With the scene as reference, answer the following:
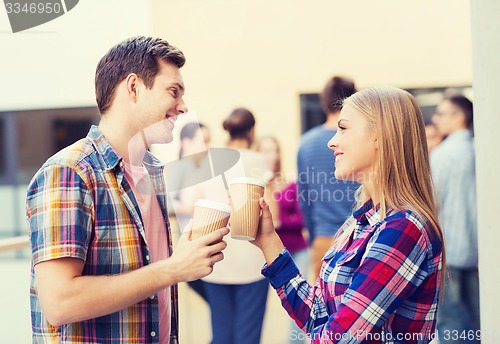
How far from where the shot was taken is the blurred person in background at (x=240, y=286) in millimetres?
3000

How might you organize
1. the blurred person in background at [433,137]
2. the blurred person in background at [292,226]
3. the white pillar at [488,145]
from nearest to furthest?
the white pillar at [488,145], the blurred person in background at [292,226], the blurred person in background at [433,137]

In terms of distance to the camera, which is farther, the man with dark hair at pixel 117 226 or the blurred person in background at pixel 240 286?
the blurred person in background at pixel 240 286

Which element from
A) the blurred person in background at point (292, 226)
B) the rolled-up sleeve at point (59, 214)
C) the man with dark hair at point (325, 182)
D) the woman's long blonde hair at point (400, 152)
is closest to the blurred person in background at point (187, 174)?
the rolled-up sleeve at point (59, 214)

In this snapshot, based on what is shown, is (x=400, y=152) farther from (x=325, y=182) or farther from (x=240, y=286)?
(x=240, y=286)

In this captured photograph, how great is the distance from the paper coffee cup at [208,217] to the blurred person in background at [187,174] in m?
0.23

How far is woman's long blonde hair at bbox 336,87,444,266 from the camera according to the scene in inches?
61.3

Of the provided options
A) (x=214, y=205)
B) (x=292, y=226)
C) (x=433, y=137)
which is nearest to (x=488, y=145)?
(x=214, y=205)

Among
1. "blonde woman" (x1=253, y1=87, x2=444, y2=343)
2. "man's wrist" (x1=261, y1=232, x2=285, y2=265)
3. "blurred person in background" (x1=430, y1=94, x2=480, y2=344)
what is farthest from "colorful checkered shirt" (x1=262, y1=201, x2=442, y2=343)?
"blurred person in background" (x1=430, y1=94, x2=480, y2=344)

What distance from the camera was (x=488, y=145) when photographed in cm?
225

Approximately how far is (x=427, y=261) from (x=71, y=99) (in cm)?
155

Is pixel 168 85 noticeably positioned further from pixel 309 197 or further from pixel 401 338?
pixel 309 197

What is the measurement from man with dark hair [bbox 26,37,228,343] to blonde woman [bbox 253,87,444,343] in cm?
24

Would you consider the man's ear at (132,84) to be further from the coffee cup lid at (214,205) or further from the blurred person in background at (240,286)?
the blurred person in background at (240,286)

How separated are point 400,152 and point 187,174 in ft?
2.08
